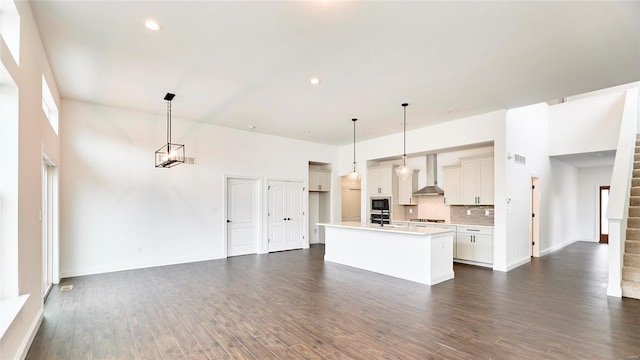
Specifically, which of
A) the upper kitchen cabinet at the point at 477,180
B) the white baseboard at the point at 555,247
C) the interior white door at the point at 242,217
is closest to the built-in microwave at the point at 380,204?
the upper kitchen cabinet at the point at 477,180

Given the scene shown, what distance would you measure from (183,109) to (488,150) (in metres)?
6.43

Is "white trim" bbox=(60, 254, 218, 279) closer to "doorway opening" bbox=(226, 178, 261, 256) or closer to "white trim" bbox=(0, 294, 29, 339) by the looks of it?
"doorway opening" bbox=(226, 178, 261, 256)

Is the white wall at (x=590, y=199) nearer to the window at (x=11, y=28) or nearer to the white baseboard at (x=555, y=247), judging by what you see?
the white baseboard at (x=555, y=247)

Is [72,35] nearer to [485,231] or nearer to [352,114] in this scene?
[352,114]

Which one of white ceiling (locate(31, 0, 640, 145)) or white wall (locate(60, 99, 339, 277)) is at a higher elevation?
white ceiling (locate(31, 0, 640, 145))

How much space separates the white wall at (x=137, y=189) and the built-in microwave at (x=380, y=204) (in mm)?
3290

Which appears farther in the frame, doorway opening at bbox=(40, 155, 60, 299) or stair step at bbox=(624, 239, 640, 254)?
doorway opening at bbox=(40, 155, 60, 299)

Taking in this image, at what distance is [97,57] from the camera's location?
12.3ft

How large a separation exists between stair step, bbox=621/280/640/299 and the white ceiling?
283 centimetres

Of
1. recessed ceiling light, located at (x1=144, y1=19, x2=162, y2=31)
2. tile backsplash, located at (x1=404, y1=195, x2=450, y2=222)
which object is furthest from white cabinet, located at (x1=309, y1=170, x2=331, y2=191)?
recessed ceiling light, located at (x1=144, y1=19, x2=162, y2=31)

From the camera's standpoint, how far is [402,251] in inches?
205

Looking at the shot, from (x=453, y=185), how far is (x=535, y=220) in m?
2.37

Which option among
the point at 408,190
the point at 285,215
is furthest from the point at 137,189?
the point at 408,190

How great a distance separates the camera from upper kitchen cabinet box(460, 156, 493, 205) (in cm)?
630
